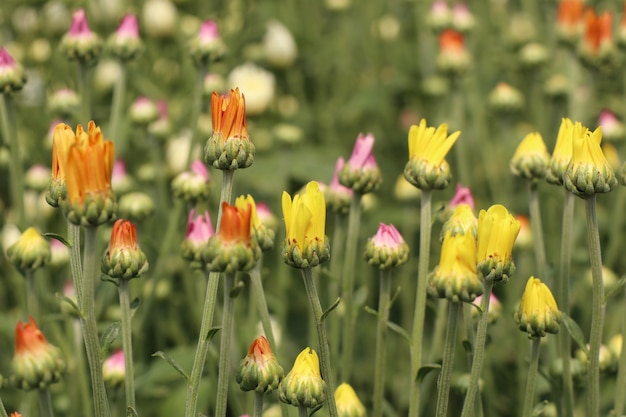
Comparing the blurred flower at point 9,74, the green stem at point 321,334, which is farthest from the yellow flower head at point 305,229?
the blurred flower at point 9,74

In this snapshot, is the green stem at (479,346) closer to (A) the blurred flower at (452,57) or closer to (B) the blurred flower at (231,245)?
(B) the blurred flower at (231,245)

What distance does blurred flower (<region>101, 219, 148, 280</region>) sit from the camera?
1278mm

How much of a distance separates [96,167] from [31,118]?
1.97 metres

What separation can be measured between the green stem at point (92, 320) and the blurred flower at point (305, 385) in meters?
0.24

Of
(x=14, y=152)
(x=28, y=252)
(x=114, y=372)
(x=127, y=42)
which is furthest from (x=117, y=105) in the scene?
(x=114, y=372)

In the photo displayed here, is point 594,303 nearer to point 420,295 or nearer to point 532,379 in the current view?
point 532,379

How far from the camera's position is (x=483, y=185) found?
115 inches

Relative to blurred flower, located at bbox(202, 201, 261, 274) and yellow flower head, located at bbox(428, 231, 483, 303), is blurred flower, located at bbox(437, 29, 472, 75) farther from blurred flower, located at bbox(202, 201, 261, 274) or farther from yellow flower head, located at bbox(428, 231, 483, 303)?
blurred flower, located at bbox(202, 201, 261, 274)

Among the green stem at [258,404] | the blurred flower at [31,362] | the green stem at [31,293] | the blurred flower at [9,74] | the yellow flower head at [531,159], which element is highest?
the blurred flower at [9,74]

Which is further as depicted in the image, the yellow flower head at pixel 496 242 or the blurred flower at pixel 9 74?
the blurred flower at pixel 9 74

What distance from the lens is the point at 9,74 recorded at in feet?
5.77

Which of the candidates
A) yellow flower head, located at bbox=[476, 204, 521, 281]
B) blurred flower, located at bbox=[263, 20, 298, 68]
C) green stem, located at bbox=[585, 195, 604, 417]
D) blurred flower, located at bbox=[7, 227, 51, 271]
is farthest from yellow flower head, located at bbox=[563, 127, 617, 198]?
blurred flower, located at bbox=[263, 20, 298, 68]

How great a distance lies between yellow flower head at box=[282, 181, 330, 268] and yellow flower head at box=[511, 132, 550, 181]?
59 cm

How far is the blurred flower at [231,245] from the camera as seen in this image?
1162 millimetres
